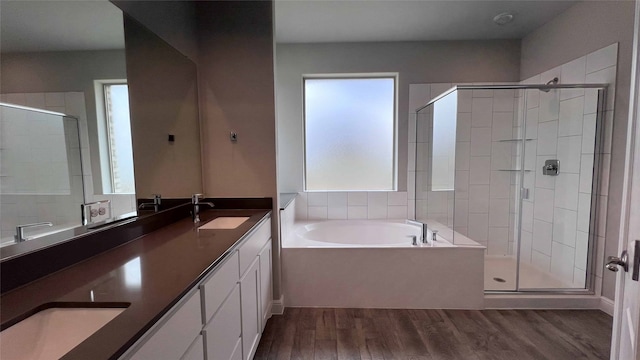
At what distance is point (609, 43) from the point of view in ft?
7.38

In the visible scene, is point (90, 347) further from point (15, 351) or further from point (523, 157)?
point (523, 157)

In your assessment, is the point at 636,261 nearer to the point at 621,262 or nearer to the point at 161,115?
the point at 621,262

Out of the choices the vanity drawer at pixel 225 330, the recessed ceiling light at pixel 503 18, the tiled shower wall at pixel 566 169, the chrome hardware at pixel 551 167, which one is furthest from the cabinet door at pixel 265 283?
the recessed ceiling light at pixel 503 18

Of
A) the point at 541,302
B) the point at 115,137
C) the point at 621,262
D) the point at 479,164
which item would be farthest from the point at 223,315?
→ the point at 479,164

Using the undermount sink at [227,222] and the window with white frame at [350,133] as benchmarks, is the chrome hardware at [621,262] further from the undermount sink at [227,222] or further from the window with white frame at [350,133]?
the window with white frame at [350,133]

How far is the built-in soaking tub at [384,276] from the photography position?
7.85ft

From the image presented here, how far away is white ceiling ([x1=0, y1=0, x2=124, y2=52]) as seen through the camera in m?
0.95

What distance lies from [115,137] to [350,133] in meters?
2.55

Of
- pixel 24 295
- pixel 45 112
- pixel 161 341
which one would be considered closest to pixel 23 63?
pixel 45 112

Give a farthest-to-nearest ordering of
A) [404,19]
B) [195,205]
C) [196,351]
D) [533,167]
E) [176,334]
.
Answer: [533,167]
[404,19]
[195,205]
[196,351]
[176,334]

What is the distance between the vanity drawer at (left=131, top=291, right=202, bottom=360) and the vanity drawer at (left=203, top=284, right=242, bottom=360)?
116 mm

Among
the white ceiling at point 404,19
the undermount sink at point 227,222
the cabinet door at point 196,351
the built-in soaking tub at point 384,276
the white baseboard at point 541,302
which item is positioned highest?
the white ceiling at point 404,19

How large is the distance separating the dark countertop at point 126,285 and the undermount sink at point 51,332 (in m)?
0.02

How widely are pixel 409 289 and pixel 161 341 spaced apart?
210 cm
